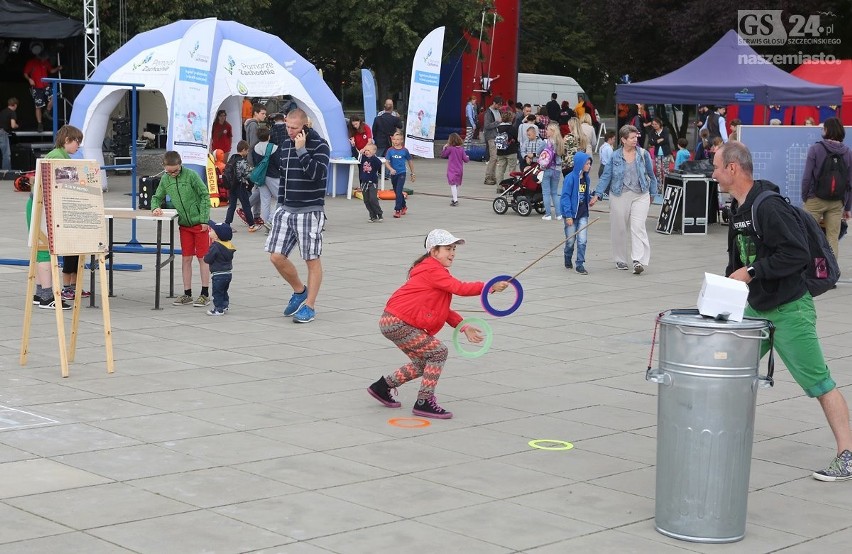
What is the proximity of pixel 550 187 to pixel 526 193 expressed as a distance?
67cm

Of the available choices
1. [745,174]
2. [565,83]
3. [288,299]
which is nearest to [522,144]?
[288,299]

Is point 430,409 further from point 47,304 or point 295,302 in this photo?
point 47,304

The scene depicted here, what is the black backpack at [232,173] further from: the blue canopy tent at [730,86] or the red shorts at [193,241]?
the blue canopy tent at [730,86]

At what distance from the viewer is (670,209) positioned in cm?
1952

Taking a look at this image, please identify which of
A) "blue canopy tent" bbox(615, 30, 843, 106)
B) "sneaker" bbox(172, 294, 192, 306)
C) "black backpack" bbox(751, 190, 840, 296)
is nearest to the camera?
"black backpack" bbox(751, 190, 840, 296)

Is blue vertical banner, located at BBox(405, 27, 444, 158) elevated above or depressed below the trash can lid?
above

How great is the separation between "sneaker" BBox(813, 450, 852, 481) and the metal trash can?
1192mm

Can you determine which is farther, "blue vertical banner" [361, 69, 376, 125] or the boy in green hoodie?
"blue vertical banner" [361, 69, 376, 125]

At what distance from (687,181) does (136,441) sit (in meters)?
13.7

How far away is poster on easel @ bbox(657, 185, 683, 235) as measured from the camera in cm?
1930

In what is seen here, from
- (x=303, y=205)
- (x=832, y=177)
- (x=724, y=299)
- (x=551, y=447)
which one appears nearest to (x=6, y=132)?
(x=303, y=205)

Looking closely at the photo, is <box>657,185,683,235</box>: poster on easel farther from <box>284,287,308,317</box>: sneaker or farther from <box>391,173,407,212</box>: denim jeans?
<box>284,287,308,317</box>: sneaker

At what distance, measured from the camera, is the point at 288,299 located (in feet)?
41.7

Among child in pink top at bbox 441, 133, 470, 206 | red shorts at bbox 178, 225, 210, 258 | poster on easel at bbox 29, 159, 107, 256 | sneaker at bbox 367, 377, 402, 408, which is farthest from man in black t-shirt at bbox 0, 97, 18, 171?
sneaker at bbox 367, 377, 402, 408
